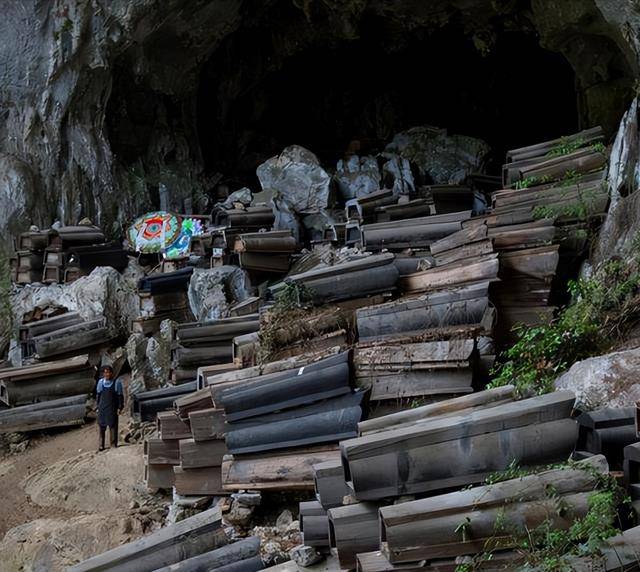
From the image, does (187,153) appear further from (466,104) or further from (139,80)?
(466,104)

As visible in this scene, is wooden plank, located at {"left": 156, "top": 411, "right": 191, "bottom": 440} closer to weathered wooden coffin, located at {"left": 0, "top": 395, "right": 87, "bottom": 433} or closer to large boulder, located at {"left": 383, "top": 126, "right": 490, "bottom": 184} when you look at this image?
weathered wooden coffin, located at {"left": 0, "top": 395, "right": 87, "bottom": 433}

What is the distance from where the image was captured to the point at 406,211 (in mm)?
16281

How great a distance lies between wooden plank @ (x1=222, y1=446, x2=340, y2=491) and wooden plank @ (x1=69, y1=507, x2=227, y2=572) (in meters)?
0.62

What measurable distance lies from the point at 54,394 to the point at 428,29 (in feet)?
57.1

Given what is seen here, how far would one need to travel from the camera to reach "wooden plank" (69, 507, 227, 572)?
5461 millimetres

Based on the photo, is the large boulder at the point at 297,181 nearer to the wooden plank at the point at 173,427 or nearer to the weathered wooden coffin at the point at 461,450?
the wooden plank at the point at 173,427

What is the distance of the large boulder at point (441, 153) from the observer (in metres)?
22.5

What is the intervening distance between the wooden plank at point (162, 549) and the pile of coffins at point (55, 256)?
12861 millimetres

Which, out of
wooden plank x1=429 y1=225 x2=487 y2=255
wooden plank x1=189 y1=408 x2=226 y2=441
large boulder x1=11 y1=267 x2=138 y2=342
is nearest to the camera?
wooden plank x1=189 y1=408 x2=226 y2=441

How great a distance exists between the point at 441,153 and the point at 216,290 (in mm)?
11165

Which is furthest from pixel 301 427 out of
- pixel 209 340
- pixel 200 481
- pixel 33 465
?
pixel 33 465

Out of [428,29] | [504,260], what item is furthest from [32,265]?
[428,29]

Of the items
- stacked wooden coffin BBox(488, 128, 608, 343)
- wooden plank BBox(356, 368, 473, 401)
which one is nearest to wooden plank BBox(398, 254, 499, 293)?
stacked wooden coffin BBox(488, 128, 608, 343)

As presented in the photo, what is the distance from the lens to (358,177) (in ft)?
72.0
